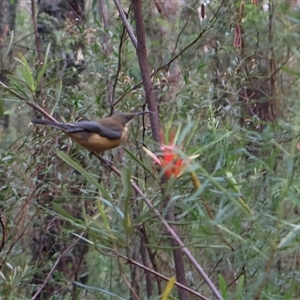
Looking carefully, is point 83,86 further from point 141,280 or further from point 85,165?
point 141,280

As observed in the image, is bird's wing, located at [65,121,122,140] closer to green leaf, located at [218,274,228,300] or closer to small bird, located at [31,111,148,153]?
small bird, located at [31,111,148,153]

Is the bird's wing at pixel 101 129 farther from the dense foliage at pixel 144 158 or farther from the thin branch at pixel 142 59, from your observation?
the thin branch at pixel 142 59

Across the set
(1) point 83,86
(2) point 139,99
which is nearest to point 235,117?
(2) point 139,99

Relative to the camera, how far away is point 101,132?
2273mm

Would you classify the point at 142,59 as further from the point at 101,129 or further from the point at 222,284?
the point at 222,284

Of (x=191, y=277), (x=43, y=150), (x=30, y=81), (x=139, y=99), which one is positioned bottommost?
(x=191, y=277)

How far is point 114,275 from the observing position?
129 inches

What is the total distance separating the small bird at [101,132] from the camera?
7.16ft

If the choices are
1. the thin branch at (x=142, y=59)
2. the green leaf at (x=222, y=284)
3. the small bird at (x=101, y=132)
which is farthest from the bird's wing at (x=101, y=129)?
the green leaf at (x=222, y=284)

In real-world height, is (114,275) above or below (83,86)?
below

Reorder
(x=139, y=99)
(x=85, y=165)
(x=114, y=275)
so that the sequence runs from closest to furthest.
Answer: (x=139, y=99), (x=85, y=165), (x=114, y=275)

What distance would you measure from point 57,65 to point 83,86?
1.03 feet

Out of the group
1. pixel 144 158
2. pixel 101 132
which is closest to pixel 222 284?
pixel 101 132

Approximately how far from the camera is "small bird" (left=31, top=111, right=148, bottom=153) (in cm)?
218
